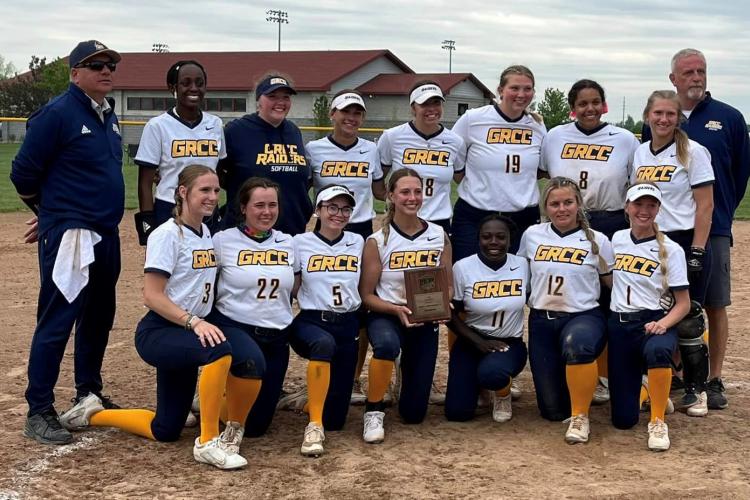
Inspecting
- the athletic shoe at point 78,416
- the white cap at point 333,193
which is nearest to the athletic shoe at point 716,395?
the white cap at point 333,193

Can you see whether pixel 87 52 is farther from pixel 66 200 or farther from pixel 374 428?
pixel 374 428

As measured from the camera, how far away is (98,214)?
4.68 metres

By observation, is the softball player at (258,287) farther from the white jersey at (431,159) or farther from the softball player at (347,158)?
the white jersey at (431,159)

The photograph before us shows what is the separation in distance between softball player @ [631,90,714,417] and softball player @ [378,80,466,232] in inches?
41.9

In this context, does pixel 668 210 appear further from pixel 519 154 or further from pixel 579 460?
pixel 579 460

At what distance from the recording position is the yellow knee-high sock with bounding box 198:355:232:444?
4.29m

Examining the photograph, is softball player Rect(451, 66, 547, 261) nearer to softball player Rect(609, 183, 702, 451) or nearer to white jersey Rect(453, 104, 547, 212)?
white jersey Rect(453, 104, 547, 212)

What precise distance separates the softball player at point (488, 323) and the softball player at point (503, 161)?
0.30 metres

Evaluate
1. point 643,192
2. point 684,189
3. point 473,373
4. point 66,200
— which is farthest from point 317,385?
point 684,189

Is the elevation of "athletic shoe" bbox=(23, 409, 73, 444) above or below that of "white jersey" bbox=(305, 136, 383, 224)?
below

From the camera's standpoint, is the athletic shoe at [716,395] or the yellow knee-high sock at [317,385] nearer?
the yellow knee-high sock at [317,385]

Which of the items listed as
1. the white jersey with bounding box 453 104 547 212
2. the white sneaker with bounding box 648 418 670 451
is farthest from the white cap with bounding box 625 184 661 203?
the white sneaker with bounding box 648 418 670 451

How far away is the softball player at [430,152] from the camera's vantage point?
5.41m

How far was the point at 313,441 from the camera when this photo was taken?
14.8 ft
